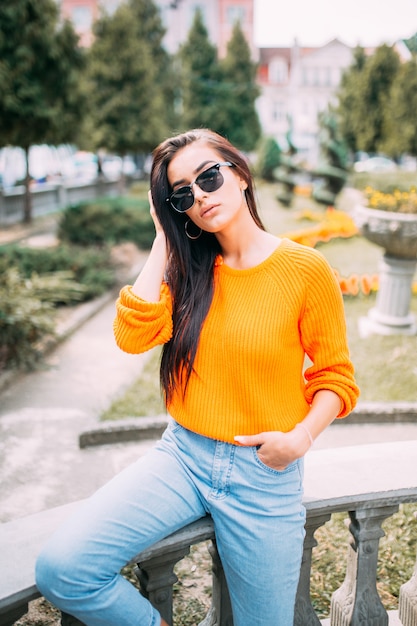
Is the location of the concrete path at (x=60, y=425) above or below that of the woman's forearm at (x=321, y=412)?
below

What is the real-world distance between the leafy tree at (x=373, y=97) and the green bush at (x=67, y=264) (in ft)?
78.9

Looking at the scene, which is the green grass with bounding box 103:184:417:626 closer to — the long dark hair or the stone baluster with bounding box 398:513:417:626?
the stone baluster with bounding box 398:513:417:626

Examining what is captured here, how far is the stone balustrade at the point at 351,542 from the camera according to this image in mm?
1629

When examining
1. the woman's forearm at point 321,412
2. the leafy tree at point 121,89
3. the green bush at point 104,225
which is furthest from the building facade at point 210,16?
the woman's forearm at point 321,412

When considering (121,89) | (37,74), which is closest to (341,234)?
(37,74)

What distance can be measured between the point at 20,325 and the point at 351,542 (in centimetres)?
480

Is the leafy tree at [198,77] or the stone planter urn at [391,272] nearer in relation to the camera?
the stone planter urn at [391,272]

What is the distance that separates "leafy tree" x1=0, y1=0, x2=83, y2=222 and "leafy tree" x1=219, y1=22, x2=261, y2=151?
73.1 feet

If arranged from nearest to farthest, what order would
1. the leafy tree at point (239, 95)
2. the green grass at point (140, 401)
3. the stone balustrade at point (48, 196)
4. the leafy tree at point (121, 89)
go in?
1. the green grass at point (140, 401)
2. the stone balustrade at point (48, 196)
3. the leafy tree at point (121, 89)
4. the leafy tree at point (239, 95)

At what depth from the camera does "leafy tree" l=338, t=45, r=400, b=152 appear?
3030cm

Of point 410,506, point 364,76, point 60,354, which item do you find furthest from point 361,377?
point 364,76

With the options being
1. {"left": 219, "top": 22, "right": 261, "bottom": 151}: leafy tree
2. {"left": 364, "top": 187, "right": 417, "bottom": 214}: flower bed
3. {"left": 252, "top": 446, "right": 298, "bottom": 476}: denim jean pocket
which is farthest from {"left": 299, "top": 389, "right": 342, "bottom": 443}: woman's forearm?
{"left": 219, "top": 22, "right": 261, "bottom": 151}: leafy tree

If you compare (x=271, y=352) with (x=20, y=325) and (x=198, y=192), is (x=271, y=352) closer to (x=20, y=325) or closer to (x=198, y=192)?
(x=198, y=192)

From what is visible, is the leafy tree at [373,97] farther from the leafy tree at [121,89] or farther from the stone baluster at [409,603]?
the stone baluster at [409,603]
